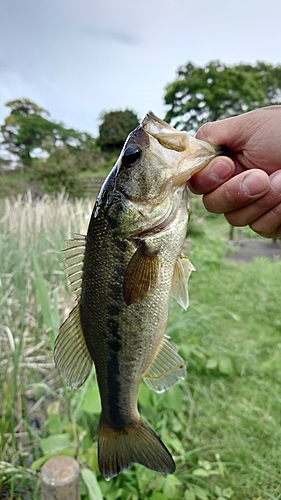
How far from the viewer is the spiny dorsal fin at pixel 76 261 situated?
1.30 metres

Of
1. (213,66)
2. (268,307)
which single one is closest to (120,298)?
(268,307)

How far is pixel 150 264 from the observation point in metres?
1.23

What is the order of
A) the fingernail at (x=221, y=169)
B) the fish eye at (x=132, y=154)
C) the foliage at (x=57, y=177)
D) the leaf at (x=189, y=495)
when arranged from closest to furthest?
1. the fish eye at (x=132, y=154)
2. the fingernail at (x=221, y=169)
3. the leaf at (x=189, y=495)
4. the foliage at (x=57, y=177)

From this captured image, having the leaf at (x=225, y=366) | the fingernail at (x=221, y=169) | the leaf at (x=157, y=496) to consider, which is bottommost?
the leaf at (x=157, y=496)

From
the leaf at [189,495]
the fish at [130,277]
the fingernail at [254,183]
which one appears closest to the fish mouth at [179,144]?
the fish at [130,277]

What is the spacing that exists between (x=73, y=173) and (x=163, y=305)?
44.7 feet

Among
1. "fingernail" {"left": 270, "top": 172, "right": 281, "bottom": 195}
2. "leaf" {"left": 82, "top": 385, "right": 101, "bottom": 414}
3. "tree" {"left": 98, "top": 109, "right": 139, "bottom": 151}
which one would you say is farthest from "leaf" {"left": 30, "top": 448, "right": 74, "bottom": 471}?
"tree" {"left": 98, "top": 109, "right": 139, "bottom": 151}

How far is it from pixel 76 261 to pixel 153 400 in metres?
1.88

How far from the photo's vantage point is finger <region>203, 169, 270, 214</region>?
143 centimetres

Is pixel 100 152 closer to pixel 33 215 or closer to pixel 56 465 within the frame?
pixel 33 215

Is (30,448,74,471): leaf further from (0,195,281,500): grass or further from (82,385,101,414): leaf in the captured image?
(82,385,101,414): leaf

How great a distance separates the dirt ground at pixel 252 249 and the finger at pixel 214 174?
7.44 metres

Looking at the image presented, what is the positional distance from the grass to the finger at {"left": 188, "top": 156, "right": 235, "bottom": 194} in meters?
1.12

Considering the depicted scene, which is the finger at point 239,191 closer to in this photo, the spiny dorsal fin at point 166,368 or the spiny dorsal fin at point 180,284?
the spiny dorsal fin at point 180,284
